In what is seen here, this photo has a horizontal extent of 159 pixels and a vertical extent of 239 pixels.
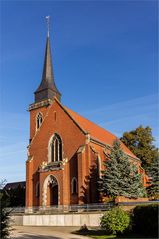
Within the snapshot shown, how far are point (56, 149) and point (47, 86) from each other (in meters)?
11.7

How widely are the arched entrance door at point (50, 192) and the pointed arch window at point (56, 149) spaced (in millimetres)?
2589

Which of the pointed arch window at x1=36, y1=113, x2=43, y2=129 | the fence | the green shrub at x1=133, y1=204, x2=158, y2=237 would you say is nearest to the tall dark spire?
the pointed arch window at x1=36, y1=113, x2=43, y2=129

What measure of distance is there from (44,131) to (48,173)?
6037 mm

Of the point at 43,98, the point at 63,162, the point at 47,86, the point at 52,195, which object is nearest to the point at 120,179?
the point at 63,162

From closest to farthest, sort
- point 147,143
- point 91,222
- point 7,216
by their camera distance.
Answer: point 7,216
point 91,222
point 147,143

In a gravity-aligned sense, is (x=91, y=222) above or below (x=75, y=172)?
below

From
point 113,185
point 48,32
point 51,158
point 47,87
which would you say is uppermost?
point 48,32

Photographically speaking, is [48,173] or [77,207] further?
[48,173]

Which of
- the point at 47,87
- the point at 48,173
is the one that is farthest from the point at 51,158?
the point at 47,87

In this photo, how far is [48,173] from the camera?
1404 inches

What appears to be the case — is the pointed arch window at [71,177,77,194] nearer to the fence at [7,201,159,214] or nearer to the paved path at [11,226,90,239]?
the fence at [7,201,159,214]

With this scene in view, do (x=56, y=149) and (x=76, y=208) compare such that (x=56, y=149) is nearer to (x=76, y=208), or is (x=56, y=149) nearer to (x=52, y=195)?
(x=52, y=195)

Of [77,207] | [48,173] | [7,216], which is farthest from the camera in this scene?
[48,173]

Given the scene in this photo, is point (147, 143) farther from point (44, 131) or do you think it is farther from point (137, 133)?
point (44, 131)
